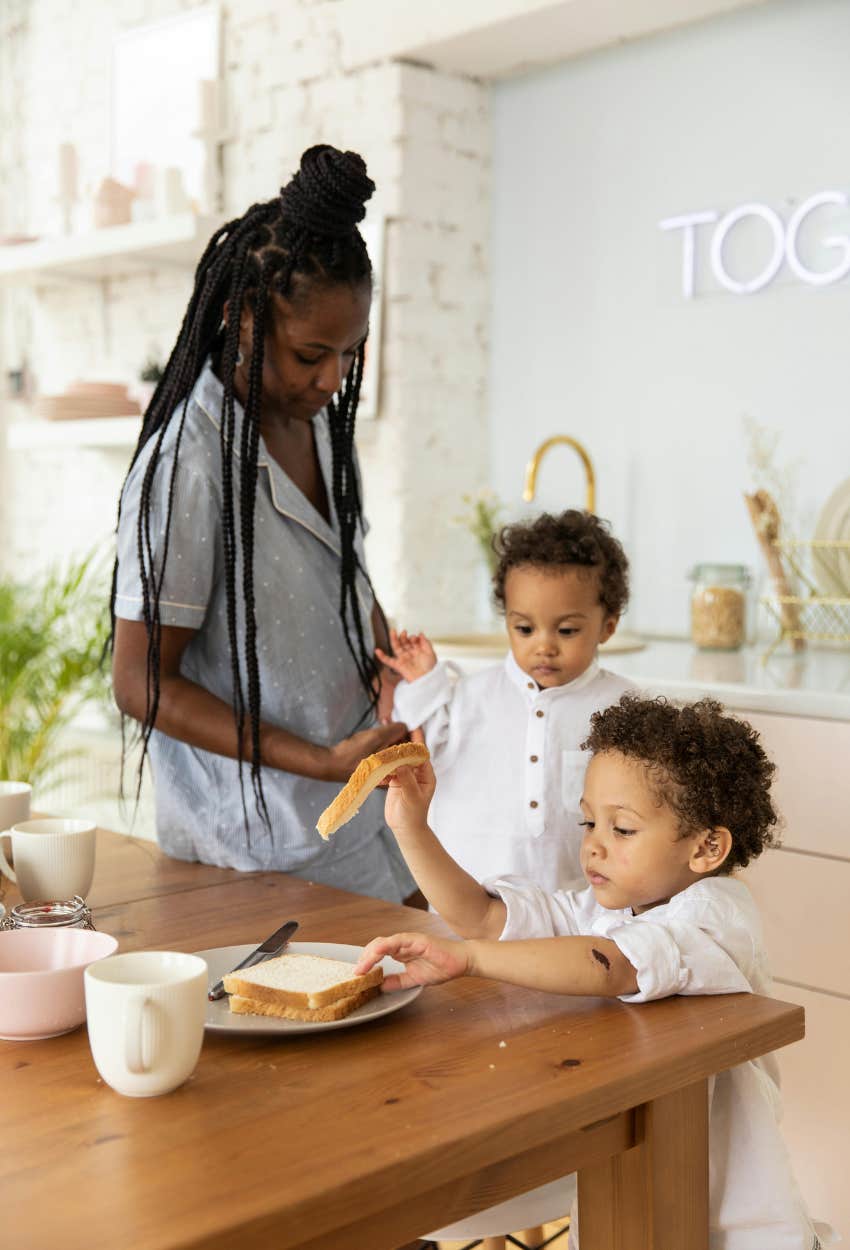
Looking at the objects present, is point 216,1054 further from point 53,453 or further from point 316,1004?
point 53,453

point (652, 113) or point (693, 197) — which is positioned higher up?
point (652, 113)

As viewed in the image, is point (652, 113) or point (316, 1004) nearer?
point (316, 1004)

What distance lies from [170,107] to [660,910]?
3.35 meters

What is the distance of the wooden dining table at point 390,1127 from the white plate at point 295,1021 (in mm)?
16

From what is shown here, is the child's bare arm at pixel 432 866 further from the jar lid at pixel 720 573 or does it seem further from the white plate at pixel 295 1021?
the jar lid at pixel 720 573

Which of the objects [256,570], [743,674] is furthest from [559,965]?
[743,674]

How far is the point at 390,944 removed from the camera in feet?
3.89

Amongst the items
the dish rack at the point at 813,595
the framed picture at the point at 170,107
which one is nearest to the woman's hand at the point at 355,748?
the dish rack at the point at 813,595

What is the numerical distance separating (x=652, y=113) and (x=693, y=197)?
9.8 inches

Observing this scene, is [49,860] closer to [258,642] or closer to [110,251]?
[258,642]

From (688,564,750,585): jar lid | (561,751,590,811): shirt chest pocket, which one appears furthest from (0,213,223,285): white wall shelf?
(561,751,590,811): shirt chest pocket

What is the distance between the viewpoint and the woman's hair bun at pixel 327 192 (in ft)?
5.25

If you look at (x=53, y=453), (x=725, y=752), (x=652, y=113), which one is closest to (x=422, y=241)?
(x=652, y=113)

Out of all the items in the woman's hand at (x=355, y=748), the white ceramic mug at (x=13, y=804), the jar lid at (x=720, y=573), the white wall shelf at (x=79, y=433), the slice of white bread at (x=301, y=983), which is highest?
the white wall shelf at (x=79, y=433)
